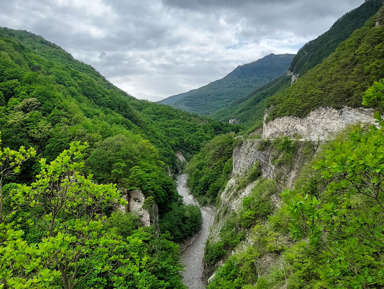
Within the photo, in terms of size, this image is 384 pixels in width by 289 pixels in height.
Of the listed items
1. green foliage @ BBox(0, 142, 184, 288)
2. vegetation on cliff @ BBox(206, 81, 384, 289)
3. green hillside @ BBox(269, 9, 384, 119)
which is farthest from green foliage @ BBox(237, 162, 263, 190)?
green foliage @ BBox(0, 142, 184, 288)

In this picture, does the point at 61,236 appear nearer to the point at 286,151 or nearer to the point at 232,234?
the point at 232,234

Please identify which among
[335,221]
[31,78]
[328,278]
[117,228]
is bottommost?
[117,228]

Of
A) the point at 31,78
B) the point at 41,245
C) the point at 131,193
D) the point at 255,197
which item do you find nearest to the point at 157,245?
the point at 131,193

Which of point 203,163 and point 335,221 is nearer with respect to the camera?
point 335,221

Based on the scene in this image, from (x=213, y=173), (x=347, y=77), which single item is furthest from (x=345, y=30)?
(x=347, y=77)

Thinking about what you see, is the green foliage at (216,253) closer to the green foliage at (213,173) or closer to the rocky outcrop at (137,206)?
the rocky outcrop at (137,206)

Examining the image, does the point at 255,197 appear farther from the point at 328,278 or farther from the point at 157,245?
the point at 328,278
